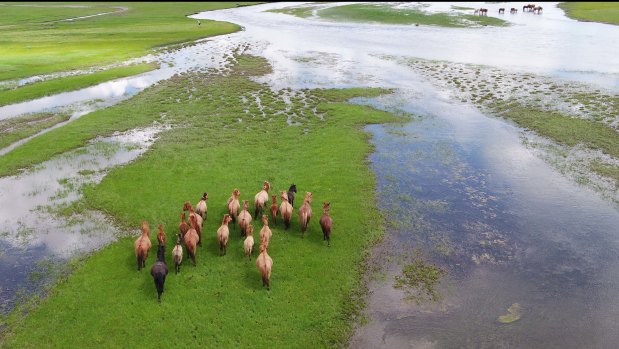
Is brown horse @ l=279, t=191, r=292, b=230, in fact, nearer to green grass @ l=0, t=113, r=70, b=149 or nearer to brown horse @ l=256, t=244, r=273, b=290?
brown horse @ l=256, t=244, r=273, b=290

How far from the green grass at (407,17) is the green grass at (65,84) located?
56669 mm

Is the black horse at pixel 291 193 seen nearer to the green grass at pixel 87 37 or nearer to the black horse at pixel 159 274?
the black horse at pixel 159 274

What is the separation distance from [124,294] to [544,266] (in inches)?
579

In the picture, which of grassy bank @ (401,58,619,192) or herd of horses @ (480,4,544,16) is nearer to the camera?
grassy bank @ (401,58,619,192)

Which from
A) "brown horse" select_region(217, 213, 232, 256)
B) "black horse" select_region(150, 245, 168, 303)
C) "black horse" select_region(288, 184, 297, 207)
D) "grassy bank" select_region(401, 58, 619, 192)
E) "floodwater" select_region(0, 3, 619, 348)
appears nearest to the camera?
"floodwater" select_region(0, 3, 619, 348)

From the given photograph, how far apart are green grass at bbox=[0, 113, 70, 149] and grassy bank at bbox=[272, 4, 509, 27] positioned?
7113 centimetres

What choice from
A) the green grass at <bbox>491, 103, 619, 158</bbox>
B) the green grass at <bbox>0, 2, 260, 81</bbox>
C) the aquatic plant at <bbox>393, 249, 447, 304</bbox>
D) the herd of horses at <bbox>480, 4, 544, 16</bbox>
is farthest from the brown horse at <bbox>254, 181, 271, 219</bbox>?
the herd of horses at <bbox>480, 4, 544, 16</bbox>

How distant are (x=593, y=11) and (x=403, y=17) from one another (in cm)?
4230

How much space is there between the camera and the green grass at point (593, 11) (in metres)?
85.4

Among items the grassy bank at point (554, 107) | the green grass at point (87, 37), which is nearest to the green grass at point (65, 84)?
the green grass at point (87, 37)

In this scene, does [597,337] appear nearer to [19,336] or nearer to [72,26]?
[19,336]

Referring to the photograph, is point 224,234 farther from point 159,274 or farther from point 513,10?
point 513,10

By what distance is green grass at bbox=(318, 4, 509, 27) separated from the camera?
85.8 m

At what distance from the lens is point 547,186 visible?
72.4 ft
